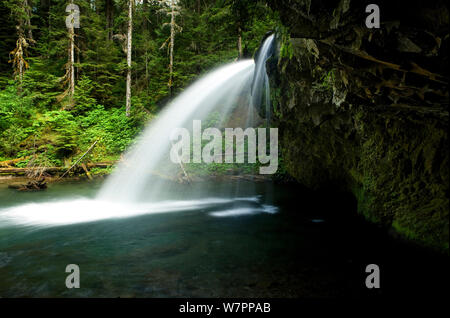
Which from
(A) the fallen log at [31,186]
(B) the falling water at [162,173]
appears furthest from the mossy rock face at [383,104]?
(A) the fallen log at [31,186]

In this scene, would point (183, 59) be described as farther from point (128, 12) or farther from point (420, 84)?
point (420, 84)

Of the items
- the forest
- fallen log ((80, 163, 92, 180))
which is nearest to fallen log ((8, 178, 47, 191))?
fallen log ((80, 163, 92, 180))

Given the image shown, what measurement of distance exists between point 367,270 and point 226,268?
223 centimetres

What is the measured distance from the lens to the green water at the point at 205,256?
3.47m

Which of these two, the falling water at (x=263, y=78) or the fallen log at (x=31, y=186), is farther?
the fallen log at (x=31, y=186)

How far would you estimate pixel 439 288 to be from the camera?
3508 millimetres

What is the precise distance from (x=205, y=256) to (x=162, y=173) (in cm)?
924

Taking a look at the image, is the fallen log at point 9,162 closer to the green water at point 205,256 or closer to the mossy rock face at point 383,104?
the green water at point 205,256

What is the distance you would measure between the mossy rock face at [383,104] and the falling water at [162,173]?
114 inches

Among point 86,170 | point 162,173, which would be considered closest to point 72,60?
point 86,170

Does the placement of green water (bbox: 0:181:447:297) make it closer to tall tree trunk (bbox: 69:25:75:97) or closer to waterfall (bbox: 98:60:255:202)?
waterfall (bbox: 98:60:255:202)

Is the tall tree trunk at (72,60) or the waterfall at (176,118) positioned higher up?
the tall tree trunk at (72,60)

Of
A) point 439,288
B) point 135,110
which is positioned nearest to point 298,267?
point 439,288

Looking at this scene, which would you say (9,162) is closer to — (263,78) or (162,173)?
(162,173)
